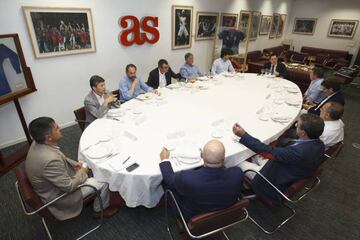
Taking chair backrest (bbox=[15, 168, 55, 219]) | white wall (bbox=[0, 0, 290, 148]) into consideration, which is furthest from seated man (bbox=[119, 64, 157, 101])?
chair backrest (bbox=[15, 168, 55, 219])

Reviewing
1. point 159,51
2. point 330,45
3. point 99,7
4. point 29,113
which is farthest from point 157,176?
point 330,45

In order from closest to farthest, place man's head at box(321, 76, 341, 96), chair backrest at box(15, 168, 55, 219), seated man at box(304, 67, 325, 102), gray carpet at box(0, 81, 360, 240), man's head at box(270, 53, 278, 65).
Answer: chair backrest at box(15, 168, 55, 219) → gray carpet at box(0, 81, 360, 240) → man's head at box(321, 76, 341, 96) → seated man at box(304, 67, 325, 102) → man's head at box(270, 53, 278, 65)

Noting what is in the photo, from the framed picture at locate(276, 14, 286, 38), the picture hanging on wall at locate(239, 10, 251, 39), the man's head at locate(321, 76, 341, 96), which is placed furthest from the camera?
the framed picture at locate(276, 14, 286, 38)

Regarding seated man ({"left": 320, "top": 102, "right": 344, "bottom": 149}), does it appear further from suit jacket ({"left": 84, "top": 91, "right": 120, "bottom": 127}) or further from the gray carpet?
suit jacket ({"left": 84, "top": 91, "right": 120, "bottom": 127})

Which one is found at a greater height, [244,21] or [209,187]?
[244,21]

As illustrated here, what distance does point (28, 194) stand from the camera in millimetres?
1655

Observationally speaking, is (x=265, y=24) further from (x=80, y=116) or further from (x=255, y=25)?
→ (x=80, y=116)

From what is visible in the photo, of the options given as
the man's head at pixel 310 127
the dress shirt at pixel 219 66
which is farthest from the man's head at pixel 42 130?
the dress shirt at pixel 219 66

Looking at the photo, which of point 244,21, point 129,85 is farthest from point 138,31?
point 244,21

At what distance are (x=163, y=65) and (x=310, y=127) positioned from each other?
3167 millimetres

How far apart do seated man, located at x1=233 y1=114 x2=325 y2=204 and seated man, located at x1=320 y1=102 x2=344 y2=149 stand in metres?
0.62

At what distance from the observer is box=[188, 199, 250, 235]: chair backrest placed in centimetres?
152

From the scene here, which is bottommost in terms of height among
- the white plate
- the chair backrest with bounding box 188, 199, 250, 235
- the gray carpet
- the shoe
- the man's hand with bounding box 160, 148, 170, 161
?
the gray carpet

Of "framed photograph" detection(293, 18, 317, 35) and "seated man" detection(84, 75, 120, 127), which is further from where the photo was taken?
"framed photograph" detection(293, 18, 317, 35)
